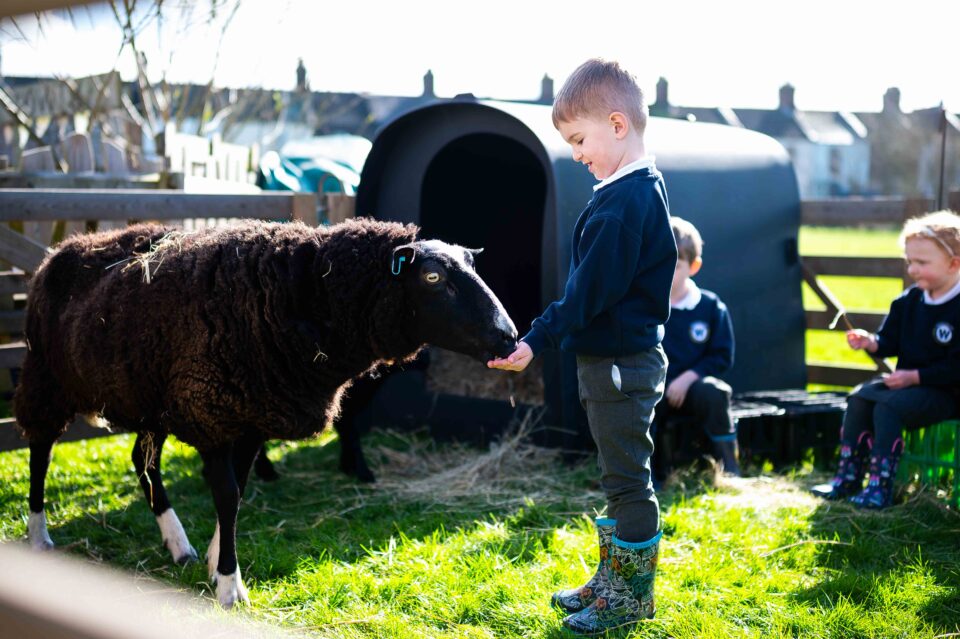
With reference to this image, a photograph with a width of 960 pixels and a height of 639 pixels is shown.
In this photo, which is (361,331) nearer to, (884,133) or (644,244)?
(644,244)

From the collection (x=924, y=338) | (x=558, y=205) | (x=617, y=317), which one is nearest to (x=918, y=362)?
(x=924, y=338)

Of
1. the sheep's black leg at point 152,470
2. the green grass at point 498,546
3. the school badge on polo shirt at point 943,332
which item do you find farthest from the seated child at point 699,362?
the sheep's black leg at point 152,470

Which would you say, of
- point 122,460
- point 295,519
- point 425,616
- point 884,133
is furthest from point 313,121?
point 884,133

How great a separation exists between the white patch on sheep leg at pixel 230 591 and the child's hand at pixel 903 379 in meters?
3.39

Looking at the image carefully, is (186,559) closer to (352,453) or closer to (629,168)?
(352,453)

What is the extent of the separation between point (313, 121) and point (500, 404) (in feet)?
Result: 41.8

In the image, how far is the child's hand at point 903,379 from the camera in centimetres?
463

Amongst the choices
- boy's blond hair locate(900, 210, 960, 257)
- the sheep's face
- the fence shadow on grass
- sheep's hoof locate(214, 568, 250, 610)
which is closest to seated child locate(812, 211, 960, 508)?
boy's blond hair locate(900, 210, 960, 257)

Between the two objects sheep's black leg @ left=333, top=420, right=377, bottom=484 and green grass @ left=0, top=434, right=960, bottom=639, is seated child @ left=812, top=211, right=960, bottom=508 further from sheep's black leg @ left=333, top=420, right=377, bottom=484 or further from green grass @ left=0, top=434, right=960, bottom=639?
sheep's black leg @ left=333, top=420, right=377, bottom=484

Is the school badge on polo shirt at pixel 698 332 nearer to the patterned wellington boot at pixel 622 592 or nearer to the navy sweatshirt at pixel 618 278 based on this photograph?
the navy sweatshirt at pixel 618 278

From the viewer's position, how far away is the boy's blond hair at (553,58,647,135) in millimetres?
3006

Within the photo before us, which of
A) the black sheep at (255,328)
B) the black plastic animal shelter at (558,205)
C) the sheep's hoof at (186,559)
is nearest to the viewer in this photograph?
the black sheep at (255,328)

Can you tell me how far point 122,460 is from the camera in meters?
5.88

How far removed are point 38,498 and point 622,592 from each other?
2847 mm
